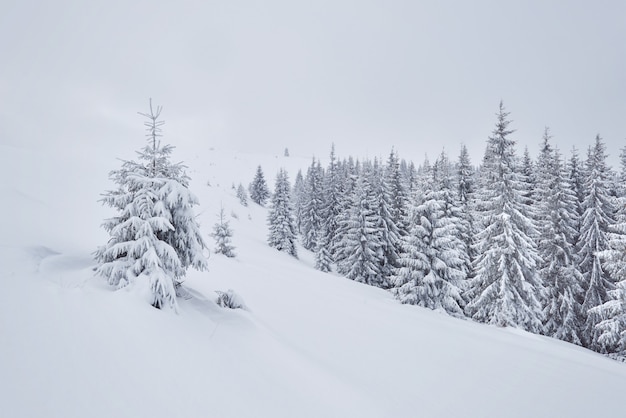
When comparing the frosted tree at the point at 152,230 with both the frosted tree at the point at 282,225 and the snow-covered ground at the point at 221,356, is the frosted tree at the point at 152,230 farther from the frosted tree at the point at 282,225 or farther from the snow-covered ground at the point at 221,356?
the frosted tree at the point at 282,225

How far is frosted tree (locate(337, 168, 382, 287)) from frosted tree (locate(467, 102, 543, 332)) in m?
9.09

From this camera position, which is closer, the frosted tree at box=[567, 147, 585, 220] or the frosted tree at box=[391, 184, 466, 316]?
the frosted tree at box=[391, 184, 466, 316]

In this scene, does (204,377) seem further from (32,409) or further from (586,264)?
(586,264)

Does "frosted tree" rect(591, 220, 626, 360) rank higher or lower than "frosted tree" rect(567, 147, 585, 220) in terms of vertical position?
lower

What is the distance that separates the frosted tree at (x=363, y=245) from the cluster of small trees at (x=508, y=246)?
9cm

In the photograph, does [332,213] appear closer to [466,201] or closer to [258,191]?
[466,201]

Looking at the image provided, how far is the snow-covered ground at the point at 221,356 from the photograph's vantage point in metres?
3.13

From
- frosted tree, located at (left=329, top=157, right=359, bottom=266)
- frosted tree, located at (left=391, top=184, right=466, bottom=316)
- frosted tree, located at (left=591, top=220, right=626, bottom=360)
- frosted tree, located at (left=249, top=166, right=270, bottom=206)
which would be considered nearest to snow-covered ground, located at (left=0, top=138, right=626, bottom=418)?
frosted tree, located at (left=391, top=184, right=466, bottom=316)

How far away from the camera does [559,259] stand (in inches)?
909

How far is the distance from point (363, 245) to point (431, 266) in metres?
9.10

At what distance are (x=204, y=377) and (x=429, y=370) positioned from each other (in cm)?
502

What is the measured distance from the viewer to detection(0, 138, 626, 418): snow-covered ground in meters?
3.13

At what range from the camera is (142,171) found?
19.2 feet

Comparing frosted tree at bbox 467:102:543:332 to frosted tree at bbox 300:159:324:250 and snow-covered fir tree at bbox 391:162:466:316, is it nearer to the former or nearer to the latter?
snow-covered fir tree at bbox 391:162:466:316
